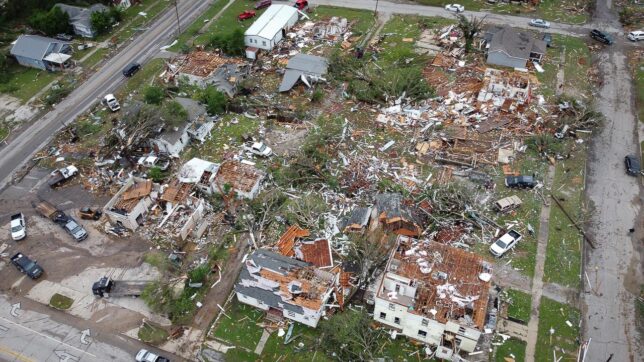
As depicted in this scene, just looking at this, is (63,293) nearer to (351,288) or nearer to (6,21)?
(351,288)

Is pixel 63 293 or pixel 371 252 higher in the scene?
pixel 371 252

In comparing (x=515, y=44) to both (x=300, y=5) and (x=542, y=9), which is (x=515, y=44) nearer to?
(x=542, y=9)

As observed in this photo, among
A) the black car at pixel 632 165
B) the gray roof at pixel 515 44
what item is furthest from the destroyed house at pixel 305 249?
the gray roof at pixel 515 44

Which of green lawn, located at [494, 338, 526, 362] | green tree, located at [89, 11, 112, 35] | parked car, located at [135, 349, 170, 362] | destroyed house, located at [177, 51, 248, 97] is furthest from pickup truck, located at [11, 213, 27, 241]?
green lawn, located at [494, 338, 526, 362]

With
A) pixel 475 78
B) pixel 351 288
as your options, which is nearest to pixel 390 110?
pixel 475 78

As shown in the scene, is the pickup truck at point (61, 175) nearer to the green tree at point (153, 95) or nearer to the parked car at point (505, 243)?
the green tree at point (153, 95)
